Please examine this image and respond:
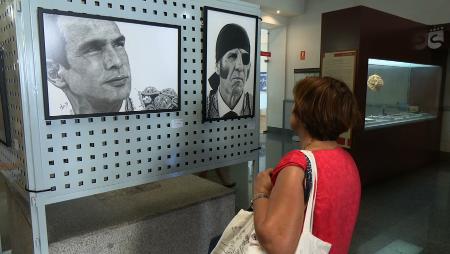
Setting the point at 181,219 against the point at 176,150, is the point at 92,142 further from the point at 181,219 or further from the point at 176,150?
the point at 181,219

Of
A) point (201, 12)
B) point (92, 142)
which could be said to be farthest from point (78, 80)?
point (201, 12)

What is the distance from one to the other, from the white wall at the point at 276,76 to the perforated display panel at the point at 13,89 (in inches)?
346

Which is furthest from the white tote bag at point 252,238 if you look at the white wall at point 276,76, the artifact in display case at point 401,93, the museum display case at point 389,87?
the white wall at point 276,76

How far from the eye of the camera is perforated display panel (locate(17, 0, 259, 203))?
3.25 feet

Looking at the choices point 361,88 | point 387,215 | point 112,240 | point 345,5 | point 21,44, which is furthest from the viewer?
point 345,5

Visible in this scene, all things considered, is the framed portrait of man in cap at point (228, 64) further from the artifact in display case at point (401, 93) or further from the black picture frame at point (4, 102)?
the artifact in display case at point (401, 93)

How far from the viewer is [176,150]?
1.32m

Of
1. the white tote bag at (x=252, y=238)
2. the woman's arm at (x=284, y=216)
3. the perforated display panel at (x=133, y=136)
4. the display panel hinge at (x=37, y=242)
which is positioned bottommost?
the display panel hinge at (x=37, y=242)

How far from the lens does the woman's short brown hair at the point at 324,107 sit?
95 cm

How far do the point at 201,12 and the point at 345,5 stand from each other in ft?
25.8

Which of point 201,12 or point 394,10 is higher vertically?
point 394,10

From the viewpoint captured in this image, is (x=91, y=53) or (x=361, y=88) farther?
(x=361, y=88)

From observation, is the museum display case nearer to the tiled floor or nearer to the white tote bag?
the tiled floor

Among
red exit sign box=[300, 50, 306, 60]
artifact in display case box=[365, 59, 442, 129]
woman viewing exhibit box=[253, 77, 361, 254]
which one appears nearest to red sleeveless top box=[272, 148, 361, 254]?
woman viewing exhibit box=[253, 77, 361, 254]
